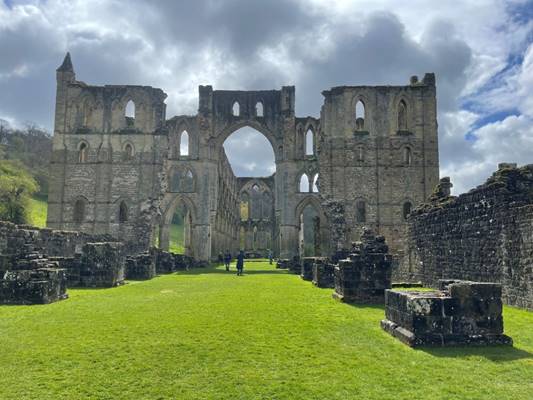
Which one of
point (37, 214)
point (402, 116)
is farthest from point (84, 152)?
point (402, 116)

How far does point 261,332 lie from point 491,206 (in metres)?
7.02

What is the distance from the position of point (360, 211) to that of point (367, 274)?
66.2 feet

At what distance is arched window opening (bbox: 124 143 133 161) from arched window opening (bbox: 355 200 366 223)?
630 inches

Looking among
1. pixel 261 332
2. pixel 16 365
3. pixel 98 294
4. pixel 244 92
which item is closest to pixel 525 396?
pixel 261 332

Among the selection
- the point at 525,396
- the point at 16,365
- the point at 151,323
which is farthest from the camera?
the point at 151,323

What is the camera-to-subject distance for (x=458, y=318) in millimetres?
5957

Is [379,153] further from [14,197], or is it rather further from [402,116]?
[14,197]

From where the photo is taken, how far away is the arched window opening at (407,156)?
1219 inches

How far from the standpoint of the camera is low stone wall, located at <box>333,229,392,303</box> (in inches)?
415

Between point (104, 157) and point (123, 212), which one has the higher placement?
point (104, 157)

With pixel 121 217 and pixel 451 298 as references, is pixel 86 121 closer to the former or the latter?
pixel 121 217

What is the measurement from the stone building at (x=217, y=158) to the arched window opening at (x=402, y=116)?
7cm

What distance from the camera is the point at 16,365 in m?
4.89

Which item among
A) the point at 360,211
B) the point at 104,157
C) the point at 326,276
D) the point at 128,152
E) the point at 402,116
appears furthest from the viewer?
the point at 128,152
